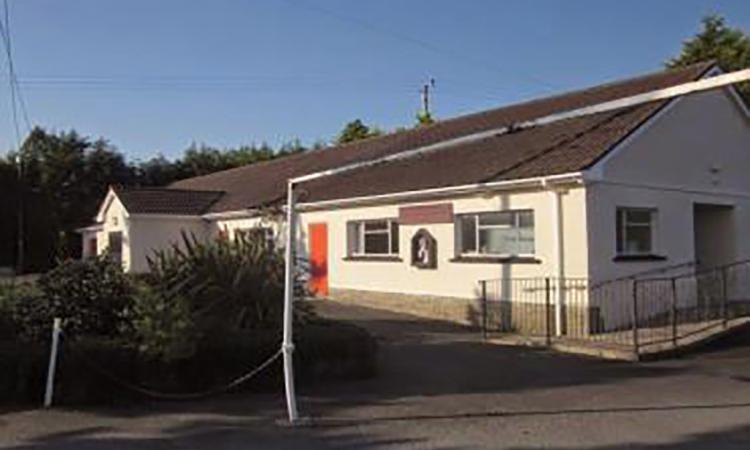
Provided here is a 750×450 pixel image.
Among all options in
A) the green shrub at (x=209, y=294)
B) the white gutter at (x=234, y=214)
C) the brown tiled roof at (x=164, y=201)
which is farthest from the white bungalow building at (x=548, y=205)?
the brown tiled roof at (x=164, y=201)

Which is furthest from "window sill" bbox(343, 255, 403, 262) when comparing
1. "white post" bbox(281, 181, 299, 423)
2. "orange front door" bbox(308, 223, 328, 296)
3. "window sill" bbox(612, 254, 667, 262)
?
"white post" bbox(281, 181, 299, 423)

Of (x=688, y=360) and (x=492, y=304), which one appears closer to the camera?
(x=688, y=360)

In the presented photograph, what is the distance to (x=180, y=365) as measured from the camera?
1243 centimetres

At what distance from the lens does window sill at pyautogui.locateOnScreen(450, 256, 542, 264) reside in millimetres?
20297

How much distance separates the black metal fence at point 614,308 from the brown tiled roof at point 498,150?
→ 237cm

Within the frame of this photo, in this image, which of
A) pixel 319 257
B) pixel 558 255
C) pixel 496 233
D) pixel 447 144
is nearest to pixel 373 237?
pixel 319 257

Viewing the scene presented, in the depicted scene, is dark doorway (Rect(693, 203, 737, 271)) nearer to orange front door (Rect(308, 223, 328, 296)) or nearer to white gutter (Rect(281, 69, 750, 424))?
orange front door (Rect(308, 223, 328, 296))

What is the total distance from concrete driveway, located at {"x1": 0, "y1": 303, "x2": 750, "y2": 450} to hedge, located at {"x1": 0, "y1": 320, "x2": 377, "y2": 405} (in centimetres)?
39

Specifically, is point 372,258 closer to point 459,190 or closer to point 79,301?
point 459,190

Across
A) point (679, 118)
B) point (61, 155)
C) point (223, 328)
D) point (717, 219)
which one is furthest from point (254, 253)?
point (61, 155)

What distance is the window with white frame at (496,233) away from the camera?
20.7 m

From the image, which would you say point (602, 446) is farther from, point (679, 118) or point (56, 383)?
point (679, 118)

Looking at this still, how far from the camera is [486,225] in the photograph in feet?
71.2

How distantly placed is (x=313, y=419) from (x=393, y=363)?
434 centimetres
